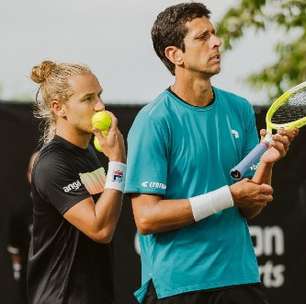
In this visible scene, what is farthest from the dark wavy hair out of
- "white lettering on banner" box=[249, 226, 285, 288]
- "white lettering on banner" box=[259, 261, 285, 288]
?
"white lettering on banner" box=[259, 261, 285, 288]

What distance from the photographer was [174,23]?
4.59m

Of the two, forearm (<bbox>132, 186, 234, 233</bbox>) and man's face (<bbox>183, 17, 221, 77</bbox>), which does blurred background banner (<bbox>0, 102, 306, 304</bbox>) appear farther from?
forearm (<bbox>132, 186, 234, 233</bbox>)

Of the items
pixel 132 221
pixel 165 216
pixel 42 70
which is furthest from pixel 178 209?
pixel 132 221

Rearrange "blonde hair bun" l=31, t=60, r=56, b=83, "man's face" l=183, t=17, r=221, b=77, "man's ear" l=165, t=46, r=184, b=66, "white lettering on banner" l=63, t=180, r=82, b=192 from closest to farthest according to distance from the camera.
A: "man's face" l=183, t=17, r=221, b=77, "man's ear" l=165, t=46, r=184, b=66, "white lettering on banner" l=63, t=180, r=82, b=192, "blonde hair bun" l=31, t=60, r=56, b=83

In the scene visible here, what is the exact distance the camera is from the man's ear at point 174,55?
457 cm

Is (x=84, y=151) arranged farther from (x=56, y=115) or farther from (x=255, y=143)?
(x=255, y=143)

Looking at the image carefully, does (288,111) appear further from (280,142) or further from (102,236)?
(102,236)

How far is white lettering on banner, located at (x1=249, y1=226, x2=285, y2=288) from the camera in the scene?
805 centimetres

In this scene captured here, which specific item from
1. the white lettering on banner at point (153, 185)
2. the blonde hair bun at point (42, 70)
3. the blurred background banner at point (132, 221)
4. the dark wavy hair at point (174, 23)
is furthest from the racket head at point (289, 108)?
the blurred background banner at point (132, 221)

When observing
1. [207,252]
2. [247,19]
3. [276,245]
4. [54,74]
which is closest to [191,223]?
[207,252]

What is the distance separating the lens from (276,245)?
809 centimetres

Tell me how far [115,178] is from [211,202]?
0.68 meters

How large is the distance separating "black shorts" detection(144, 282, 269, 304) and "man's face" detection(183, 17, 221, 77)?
89 centimetres

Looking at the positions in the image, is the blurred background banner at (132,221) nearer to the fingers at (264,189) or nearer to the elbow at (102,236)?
the elbow at (102,236)
